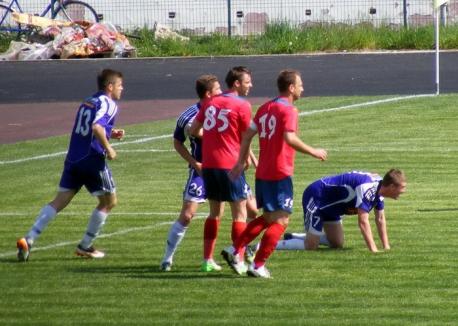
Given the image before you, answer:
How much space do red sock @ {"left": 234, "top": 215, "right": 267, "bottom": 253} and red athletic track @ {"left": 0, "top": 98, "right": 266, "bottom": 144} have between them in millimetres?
12640

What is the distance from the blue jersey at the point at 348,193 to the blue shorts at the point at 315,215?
0.01 metres

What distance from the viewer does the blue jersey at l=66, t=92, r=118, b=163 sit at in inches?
482

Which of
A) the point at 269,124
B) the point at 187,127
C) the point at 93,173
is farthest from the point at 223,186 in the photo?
the point at 93,173

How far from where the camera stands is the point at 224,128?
11.3 m

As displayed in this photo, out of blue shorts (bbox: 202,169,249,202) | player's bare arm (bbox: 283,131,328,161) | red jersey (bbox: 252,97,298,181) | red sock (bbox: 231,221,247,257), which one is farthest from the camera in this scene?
red sock (bbox: 231,221,247,257)

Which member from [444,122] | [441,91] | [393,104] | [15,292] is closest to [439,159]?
[444,122]

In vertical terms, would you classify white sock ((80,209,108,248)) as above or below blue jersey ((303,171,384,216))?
below

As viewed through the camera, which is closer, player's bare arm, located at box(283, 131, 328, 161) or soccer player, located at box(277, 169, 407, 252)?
player's bare arm, located at box(283, 131, 328, 161)

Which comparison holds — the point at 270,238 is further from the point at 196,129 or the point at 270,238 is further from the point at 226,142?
the point at 196,129

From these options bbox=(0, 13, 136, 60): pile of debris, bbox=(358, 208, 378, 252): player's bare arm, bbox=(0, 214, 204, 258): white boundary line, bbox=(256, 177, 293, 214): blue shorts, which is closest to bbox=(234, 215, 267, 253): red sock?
bbox=(256, 177, 293, 214): blue shorts

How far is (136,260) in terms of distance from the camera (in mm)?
12438

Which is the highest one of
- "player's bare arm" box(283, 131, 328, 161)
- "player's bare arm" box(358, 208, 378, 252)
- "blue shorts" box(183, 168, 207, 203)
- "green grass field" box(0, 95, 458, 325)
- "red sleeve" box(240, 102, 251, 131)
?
"red sleeve" box(240, 102, 251, 131)

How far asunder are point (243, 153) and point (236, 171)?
0.20 m

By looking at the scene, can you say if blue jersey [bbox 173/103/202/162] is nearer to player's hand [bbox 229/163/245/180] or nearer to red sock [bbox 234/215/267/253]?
player's hand [bbox 229/163/245/180]
